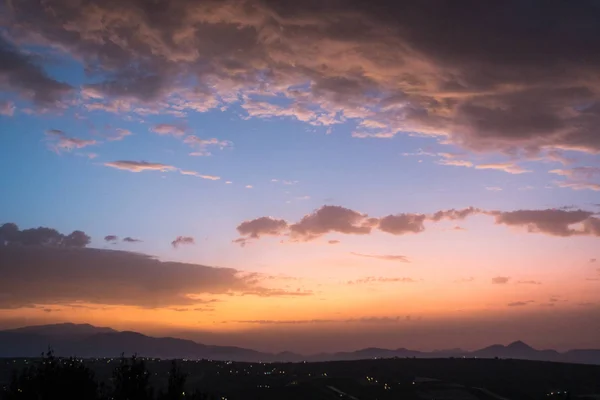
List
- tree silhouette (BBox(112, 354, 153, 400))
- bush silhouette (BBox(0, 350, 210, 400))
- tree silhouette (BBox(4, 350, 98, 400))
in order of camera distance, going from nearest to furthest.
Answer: tree silhouette (BBox(112, 354, 153, 400)) < bush silhouette (BBox(0, 350, 210, 400)) < tree silhouette (BBox(4, 350, 98, 400))

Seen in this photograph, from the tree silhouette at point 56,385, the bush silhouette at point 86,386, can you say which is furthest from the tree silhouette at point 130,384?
the tree silhouette at point 56,385

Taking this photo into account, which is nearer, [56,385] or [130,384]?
[130,384]

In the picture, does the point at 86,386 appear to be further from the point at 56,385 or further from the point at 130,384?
the point at 130,384

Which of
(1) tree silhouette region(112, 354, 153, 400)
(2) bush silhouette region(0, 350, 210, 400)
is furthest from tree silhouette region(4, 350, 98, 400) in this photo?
(1) tree silhouette region(112, 354, 153, 400)

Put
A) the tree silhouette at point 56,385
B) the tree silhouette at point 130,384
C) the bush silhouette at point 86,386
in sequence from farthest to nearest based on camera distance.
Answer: the tree silhouette at point 56,385 < the bush silhouette at point 86,386 < the tree silhouette at point 130,384

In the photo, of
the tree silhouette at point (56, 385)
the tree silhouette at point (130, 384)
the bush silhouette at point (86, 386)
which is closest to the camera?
the tree silhouette at point (130, 384)

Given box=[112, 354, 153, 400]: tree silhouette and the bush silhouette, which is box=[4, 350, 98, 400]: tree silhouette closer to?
the bush silhouette

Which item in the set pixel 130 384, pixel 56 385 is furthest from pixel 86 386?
pixel 130 384

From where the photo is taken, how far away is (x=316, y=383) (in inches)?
7037

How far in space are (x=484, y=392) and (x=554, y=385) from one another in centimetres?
3141

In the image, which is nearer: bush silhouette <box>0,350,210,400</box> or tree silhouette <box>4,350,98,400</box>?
bush silhouette <box>0,350,210,400</box>

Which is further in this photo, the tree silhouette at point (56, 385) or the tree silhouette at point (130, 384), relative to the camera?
the tree silhouette at point (56, 385)

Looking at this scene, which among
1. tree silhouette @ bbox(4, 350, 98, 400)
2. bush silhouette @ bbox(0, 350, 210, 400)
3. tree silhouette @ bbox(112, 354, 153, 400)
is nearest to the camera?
tree silhouette @ bbox(112, 354, 153, 400)

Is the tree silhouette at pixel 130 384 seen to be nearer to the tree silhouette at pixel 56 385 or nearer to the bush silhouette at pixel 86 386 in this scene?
the bush silhouette at pixel 86 386
